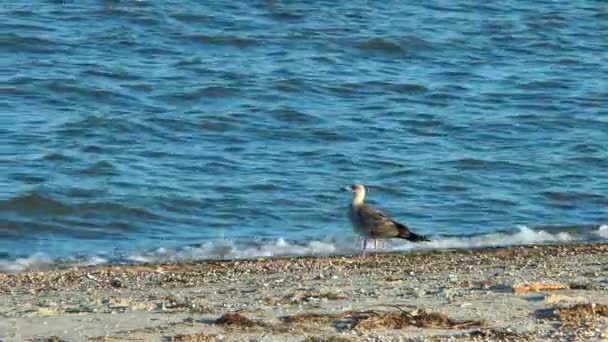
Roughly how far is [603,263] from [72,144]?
25.7 ft

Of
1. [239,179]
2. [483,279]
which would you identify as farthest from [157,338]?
[239,179]

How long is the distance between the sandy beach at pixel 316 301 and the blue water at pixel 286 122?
1651mm

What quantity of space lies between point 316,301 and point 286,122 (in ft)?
34.8

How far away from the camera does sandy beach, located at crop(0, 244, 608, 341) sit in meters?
8.65

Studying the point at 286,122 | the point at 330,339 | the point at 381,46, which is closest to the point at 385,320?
the point at 330,339

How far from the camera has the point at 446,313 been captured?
916 cm

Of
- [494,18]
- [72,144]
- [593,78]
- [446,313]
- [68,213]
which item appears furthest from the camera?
[494,18]

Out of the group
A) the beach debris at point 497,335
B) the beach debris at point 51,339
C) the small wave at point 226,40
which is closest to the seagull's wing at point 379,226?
the beach debris at point 497,335

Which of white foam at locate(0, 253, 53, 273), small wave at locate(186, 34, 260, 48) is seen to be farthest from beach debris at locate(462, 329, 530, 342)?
small wave at locate(186, 34, 260, 48)

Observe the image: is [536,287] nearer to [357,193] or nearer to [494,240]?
[357,193]

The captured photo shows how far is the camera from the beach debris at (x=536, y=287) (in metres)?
10.0

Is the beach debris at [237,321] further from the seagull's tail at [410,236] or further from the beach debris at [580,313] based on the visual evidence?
the seagull's tail at [410,236]

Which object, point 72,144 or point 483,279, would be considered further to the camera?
point 72,144

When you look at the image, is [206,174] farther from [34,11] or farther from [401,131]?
[34,11]
